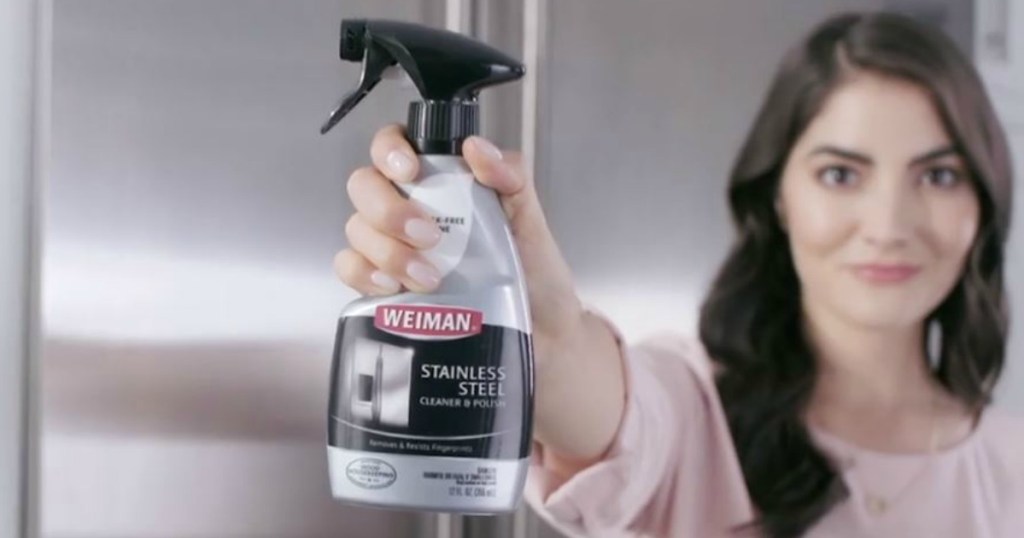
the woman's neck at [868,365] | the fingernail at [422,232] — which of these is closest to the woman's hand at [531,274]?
the fingernail at [422,232]

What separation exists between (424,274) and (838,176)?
0.88 ft

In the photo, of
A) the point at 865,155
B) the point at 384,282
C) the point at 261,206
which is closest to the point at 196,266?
the point at 261,206

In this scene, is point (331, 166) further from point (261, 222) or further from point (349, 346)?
point (349, 346)

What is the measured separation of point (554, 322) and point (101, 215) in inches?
11.6

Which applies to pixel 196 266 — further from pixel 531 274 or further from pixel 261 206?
pixel 531 274

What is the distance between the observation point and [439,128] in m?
0.72

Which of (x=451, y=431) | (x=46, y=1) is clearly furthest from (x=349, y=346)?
(x=46, y=1)

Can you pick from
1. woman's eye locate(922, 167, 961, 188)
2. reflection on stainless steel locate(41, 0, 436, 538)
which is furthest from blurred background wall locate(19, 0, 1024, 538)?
woman's eye locate(922, 167, 961, 188)

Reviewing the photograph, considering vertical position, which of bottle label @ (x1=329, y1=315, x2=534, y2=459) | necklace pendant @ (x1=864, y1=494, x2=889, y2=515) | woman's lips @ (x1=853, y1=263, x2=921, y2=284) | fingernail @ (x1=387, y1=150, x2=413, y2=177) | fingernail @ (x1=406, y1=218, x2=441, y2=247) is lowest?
necklace pendant @ (x1=864, y1=494, x2=889, y2=515)

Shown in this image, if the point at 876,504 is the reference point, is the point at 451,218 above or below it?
above

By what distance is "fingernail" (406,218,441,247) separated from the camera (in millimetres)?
707

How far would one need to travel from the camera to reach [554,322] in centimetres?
81

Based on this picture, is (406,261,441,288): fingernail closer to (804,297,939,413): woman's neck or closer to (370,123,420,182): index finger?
(370,123,420,182): index finger

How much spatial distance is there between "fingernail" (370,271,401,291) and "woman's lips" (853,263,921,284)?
282 millimetres
